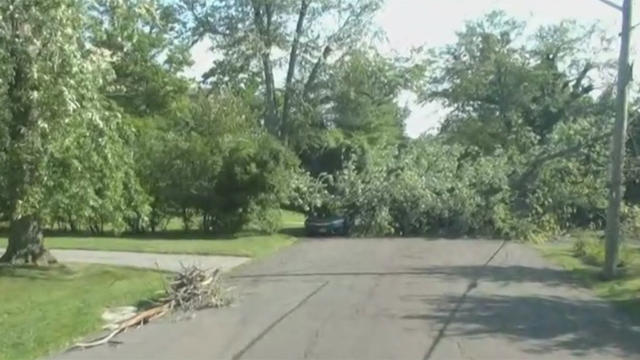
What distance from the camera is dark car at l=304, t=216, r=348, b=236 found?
44.1 metres

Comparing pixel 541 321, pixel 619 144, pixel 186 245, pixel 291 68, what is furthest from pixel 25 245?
pixel 291 68

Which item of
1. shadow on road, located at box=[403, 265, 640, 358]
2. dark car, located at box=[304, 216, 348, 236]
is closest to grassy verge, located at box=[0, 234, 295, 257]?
dark car, located at box=[304, 216, 348, 236]

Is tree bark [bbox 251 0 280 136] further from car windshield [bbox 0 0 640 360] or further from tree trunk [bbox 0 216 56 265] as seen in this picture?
tree trunk [bbox 0 216 56 265]

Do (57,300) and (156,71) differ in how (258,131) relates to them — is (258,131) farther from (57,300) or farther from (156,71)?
(57,300)

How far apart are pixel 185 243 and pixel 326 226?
35.5 feet

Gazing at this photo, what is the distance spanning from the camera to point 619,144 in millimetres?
23016

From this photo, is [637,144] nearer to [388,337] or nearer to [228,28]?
[388,337]

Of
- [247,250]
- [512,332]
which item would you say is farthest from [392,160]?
[512,332]

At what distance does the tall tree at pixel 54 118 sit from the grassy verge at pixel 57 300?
1.44 m

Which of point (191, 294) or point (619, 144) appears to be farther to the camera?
point (619, 144)

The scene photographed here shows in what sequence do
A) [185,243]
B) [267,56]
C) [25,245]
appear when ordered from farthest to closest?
1. [267,56]
2. [185,243]
3. [25,245]

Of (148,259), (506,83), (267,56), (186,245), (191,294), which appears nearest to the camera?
(191,294)

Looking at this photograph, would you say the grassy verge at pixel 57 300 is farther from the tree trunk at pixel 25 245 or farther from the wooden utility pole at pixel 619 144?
the wooden utility pole at pixel 619 144

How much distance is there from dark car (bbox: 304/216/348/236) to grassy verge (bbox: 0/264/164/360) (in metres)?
20.0
